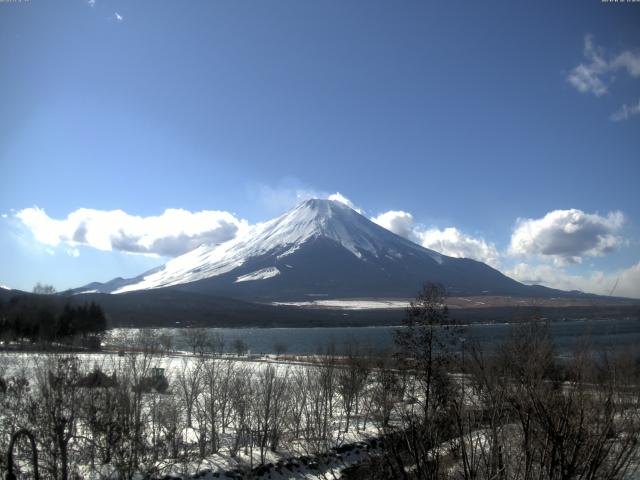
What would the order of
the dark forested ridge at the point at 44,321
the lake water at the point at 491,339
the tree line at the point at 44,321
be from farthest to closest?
the dark forested ridge at the point at 44,321 → the tree line at the point at 44,321 → the lake water at the point at 491,339

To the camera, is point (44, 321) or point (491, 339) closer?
point (44, 321)

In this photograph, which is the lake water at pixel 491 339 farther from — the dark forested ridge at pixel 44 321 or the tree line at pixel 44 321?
the tree line at pixel 44 321

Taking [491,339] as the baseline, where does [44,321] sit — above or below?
above

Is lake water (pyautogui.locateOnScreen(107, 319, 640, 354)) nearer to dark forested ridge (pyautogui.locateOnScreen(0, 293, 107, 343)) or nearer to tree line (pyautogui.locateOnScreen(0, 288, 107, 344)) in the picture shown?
dark forested ridge (pyautogui.locateOnScreen(0, 293, 107, 343))

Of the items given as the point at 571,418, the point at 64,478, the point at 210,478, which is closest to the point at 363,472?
the point at 210,478

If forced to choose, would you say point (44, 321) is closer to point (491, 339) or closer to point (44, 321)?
point (44, 321)

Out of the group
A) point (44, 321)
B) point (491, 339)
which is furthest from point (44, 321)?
point (491, 339)

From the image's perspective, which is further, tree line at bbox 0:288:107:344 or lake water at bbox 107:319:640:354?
tree line at bbox 0:288:107:344

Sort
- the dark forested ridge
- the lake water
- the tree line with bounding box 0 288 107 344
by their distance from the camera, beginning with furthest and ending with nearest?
1. the dark forested ridge
2. the tree line with bounding box 0 288 107 344
3. the lake water

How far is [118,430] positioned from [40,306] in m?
80.5

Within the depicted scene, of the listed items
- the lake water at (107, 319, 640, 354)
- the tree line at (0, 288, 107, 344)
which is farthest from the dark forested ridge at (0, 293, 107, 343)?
the lake water at (107, 319, 640, 354)

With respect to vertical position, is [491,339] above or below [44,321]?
below

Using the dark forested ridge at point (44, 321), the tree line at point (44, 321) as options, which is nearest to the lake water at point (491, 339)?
the dark forested ridge at point (44, 321)

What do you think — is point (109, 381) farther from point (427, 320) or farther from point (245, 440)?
point (427, 320)
